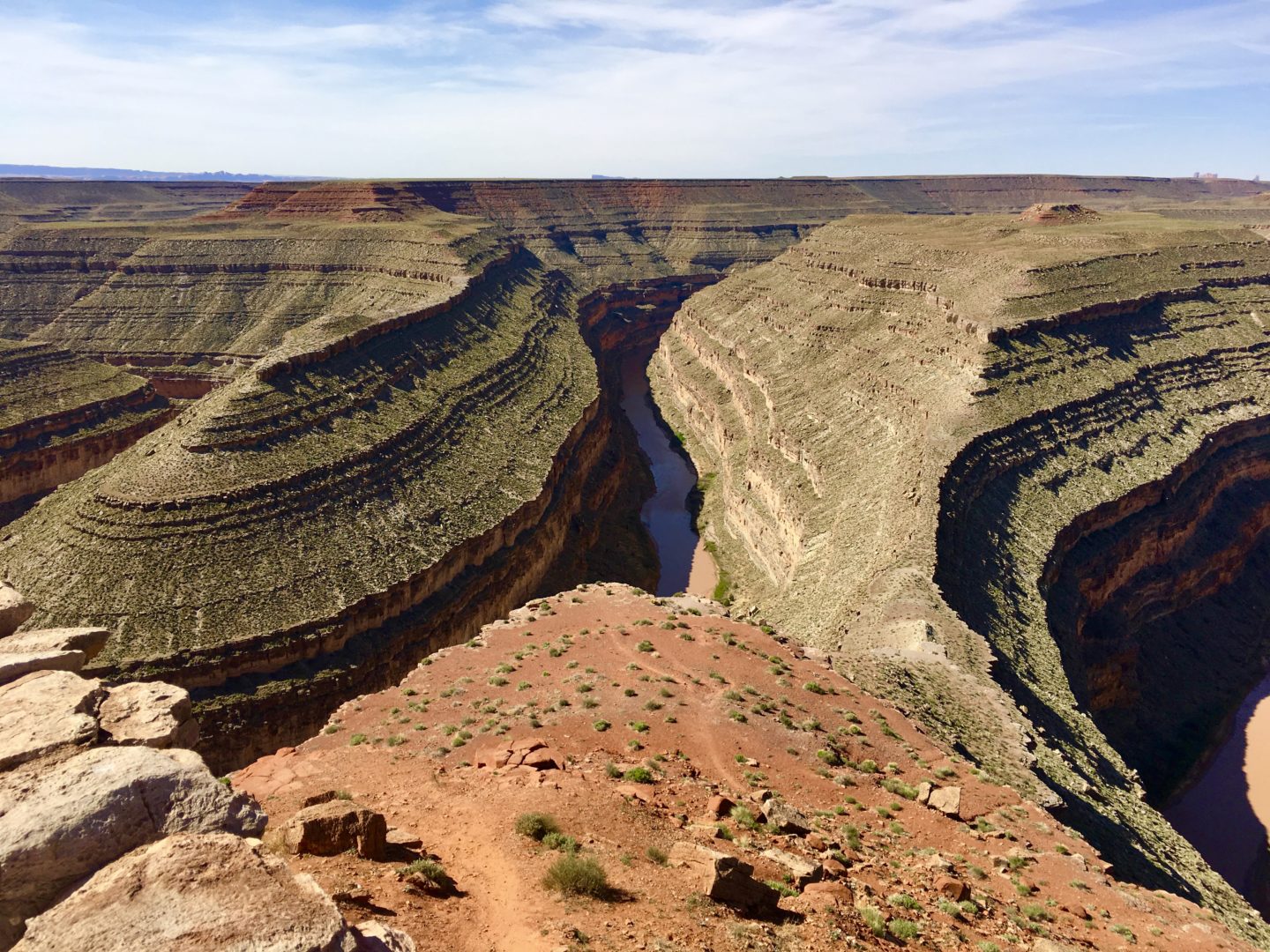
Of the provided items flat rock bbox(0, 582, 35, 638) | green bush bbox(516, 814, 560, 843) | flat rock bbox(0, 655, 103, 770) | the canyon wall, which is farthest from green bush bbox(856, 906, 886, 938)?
flat rock bbox(0, 582, 35, 638)

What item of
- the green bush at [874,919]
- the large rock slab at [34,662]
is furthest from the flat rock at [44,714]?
the green bush at [874,919]

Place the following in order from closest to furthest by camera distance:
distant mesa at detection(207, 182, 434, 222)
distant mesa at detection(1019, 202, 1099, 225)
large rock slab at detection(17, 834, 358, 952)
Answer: large rock slab at detection(17, 834, 358, 952) → distant mesa at detection(1019, 202, 1099, 225) → distant mesa at detection(207, 182, 434, 222)

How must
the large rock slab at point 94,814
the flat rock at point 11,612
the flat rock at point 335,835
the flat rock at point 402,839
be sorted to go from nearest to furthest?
1. the large rock slab at point 94,814
2. the flat rock at point 335,835
3. the flat rock at point 402,839
4. the flat rock at point 11,612

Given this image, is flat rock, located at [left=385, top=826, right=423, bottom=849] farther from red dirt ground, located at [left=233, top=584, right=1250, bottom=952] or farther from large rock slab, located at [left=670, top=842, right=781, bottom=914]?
large rock slab, located at [left=670, top=842, right=781, bottom=914]

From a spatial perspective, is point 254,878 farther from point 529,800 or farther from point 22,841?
point 529,800

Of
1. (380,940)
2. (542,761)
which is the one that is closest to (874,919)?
(542,761)

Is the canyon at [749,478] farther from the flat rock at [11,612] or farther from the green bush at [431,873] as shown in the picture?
the flat rock at [11,612]
